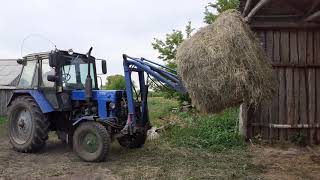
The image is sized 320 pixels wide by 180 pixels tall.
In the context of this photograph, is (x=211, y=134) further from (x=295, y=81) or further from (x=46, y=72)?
(x=46, y=72)

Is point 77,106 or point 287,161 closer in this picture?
point 287,161

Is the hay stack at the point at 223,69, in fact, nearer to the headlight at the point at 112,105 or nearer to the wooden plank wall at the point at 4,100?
the headlight at the point at 112,105

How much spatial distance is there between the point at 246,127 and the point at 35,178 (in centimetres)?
518

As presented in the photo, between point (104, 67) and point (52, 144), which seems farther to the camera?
point (52, 144)

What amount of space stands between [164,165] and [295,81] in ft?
13.1

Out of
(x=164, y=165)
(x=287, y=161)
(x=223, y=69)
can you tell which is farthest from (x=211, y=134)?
(x=223, y=69)

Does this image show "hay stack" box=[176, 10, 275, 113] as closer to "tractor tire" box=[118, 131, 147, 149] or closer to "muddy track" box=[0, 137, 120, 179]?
"muddy track" box=[0, 137, 120, 179]

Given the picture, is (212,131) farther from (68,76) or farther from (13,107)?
(13,107)

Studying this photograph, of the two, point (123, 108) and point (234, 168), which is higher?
point (123, 108)

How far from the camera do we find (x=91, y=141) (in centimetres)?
924

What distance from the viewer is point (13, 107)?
→ 10.5 metres

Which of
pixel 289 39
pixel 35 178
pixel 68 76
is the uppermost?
pixel 289 39

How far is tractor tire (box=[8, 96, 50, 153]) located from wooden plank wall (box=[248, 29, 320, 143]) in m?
4.81

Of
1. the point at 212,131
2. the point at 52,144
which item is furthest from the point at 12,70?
the point at 212,131
